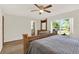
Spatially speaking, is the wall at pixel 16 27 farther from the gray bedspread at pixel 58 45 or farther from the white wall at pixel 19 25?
the gray bedspread at pixel 58 45

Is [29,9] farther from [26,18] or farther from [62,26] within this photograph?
[62,26]

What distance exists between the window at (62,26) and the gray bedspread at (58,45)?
0.26 ft

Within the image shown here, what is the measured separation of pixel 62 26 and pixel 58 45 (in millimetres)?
244

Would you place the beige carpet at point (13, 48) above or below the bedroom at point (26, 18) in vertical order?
below

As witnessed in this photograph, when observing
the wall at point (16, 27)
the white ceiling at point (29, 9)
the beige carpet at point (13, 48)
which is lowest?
the beige carpet at point (13, 48)

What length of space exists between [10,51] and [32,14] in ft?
1.77

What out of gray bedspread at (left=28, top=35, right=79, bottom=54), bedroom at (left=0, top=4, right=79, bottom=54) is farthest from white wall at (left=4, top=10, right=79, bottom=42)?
gray bedspread at (left=28, top=35, right=79, bottom=54)

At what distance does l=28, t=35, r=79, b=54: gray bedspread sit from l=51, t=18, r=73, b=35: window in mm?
78

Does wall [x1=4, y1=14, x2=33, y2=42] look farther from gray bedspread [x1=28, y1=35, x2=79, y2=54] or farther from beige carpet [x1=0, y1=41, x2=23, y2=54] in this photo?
gray bedspread [x1=28, y1=35, x2=79, y2=54]

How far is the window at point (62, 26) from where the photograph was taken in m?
1.29

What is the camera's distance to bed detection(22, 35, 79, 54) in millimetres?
1232

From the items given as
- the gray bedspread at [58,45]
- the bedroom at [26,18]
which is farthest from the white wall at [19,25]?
the gray bedspread at [58,45]

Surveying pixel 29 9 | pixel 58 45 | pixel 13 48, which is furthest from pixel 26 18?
pixel 58 45
